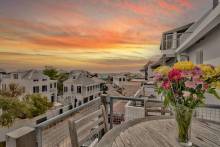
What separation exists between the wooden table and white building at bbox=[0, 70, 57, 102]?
15.5 metres

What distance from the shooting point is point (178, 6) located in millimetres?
5738

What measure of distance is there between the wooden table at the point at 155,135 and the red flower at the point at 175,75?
52cm

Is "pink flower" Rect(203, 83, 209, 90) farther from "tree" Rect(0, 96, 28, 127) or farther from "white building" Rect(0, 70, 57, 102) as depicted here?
"white building" Rect(0, 70, 57, 102)

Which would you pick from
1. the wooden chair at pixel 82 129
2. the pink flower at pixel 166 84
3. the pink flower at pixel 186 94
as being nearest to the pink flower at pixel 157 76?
the pink flower at pixel 166 84

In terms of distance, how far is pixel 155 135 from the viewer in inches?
54.7

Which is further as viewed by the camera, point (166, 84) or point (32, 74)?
point (32, 74)

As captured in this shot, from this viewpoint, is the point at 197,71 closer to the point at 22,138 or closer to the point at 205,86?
Answer: the point at 205,86

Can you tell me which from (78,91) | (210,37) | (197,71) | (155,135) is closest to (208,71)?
(197,71)

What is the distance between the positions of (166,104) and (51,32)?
9505 millimetres

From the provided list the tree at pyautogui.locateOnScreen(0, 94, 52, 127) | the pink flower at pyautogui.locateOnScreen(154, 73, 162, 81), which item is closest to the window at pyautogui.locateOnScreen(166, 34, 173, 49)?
the pink flower at pyautogui.locateOnScreen(154, 73, 162, 81)

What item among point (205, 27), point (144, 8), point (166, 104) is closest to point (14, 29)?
point (144, 8)

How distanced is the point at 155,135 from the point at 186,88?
53 centimetres

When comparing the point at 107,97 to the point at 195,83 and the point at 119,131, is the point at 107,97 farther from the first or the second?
the point at 195,83

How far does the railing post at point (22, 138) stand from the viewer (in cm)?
123
